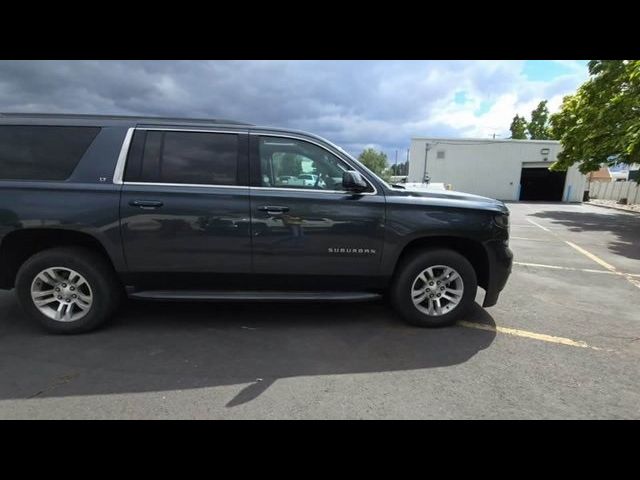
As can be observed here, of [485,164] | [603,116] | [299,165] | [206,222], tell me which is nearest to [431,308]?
[299,165]

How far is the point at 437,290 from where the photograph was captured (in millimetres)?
3768

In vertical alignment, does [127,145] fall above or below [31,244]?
above

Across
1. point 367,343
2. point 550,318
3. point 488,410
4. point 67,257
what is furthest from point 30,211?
point 550,318

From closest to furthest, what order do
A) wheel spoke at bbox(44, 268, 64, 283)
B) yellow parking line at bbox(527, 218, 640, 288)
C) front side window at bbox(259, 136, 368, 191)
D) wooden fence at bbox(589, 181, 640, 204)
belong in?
wheel spoke at bbox(44, 268, 64, 283), front side window at bbox(259, 136, 368, 191), yellow parking line at bbox(527, 218, 640, 288), wooden fence at bbox(589, 181, 640, 204)

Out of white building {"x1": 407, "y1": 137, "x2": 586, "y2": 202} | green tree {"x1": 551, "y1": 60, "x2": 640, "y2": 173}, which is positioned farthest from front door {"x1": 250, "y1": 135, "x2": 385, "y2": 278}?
white building {"x1": 407, "y1": 137, "x2": 586, "y2": 202}

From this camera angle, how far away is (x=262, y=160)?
11.7 feet

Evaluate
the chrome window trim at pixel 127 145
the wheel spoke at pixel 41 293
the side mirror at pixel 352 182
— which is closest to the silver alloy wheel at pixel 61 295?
the wheel spoke at pixel 41 293

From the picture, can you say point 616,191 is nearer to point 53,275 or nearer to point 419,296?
point 419,296

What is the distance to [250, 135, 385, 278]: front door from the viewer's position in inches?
137

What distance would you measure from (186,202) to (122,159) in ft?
2.53

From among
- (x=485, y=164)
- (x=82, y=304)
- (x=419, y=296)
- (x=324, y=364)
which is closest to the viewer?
(x=324, y=364)

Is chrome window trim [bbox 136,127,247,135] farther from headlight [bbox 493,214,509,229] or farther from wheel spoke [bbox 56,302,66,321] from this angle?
headlight [bbox 493,214,509,229]

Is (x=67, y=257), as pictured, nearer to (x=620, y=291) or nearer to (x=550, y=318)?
(x=550, y=318)

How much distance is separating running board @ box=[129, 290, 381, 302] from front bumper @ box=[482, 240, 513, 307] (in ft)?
4.02
